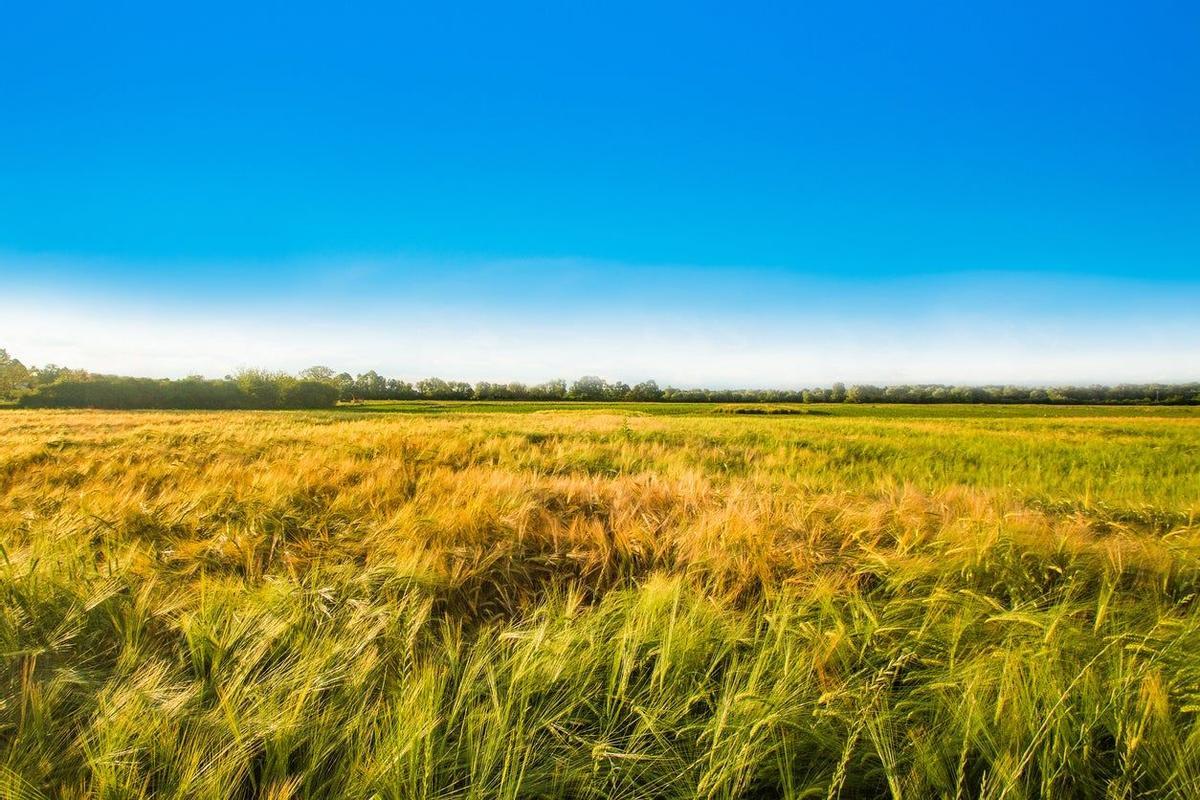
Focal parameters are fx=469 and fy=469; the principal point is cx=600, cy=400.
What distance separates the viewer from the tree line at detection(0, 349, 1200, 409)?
62906 millimetres

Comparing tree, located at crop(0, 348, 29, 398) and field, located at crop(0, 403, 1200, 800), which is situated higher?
tree, located at crop(0, 348, 29, 398)

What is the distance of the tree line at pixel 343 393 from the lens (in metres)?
62.9

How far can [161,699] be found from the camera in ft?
4.33

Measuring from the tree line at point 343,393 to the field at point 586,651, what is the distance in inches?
3292

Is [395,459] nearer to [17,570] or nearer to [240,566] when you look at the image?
[240,566]

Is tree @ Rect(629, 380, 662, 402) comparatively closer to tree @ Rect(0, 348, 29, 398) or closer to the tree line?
the tree line

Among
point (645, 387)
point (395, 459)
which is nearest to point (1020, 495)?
point (395, 459)

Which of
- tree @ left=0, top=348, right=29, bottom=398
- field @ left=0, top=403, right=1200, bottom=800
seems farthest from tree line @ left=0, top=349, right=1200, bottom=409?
field @ left=0, top=403, right=1200, bottom=800

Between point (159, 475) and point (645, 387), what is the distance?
4245 inches

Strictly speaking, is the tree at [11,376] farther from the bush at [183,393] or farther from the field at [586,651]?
the field at [586,651]

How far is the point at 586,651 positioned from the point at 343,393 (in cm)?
11250

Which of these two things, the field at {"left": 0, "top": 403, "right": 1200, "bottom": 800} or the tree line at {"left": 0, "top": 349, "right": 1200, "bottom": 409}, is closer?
the field at {"left": 0, "top": 403, "right": 1200, "bottom": 800}

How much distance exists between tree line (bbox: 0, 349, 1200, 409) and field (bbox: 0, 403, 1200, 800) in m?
83.6

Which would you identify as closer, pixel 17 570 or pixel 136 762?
pixel 136 762
